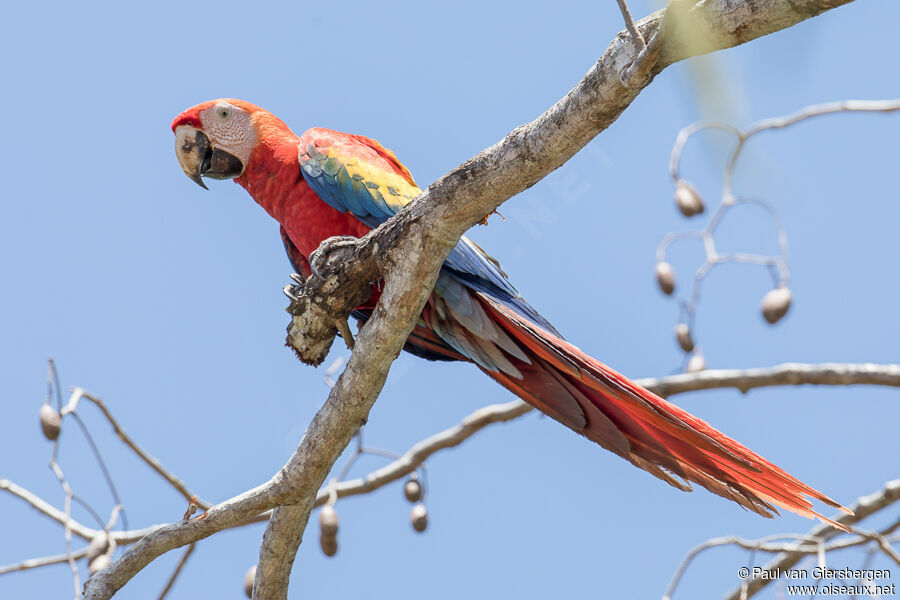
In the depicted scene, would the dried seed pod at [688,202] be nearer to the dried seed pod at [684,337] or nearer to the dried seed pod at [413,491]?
the dried seed pod at [684,337]

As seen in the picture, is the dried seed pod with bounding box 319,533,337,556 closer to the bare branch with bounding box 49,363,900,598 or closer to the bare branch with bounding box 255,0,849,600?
the bare branch with bounding box 49,363,900,598

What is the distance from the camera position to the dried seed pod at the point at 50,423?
2.41 metres

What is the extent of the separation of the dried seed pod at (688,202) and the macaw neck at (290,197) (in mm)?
1079

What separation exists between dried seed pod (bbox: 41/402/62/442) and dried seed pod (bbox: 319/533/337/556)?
832 mm

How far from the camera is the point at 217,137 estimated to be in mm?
2807

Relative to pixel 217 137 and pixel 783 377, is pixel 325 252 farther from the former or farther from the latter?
pixel 783 377

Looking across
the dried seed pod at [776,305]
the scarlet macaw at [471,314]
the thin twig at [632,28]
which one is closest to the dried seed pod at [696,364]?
the dried seed pod at [776,305]

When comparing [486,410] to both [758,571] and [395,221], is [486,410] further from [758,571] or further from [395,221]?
[395,221]

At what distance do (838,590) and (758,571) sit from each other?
0.49 m

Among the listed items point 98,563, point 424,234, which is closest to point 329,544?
point 98,563

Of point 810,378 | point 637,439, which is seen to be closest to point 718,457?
point 637,439

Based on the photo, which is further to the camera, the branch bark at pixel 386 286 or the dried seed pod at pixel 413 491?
the dried seed pod at pixel 413 491

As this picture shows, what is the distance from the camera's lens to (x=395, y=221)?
1925 mm

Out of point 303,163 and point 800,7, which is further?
point 303,163
